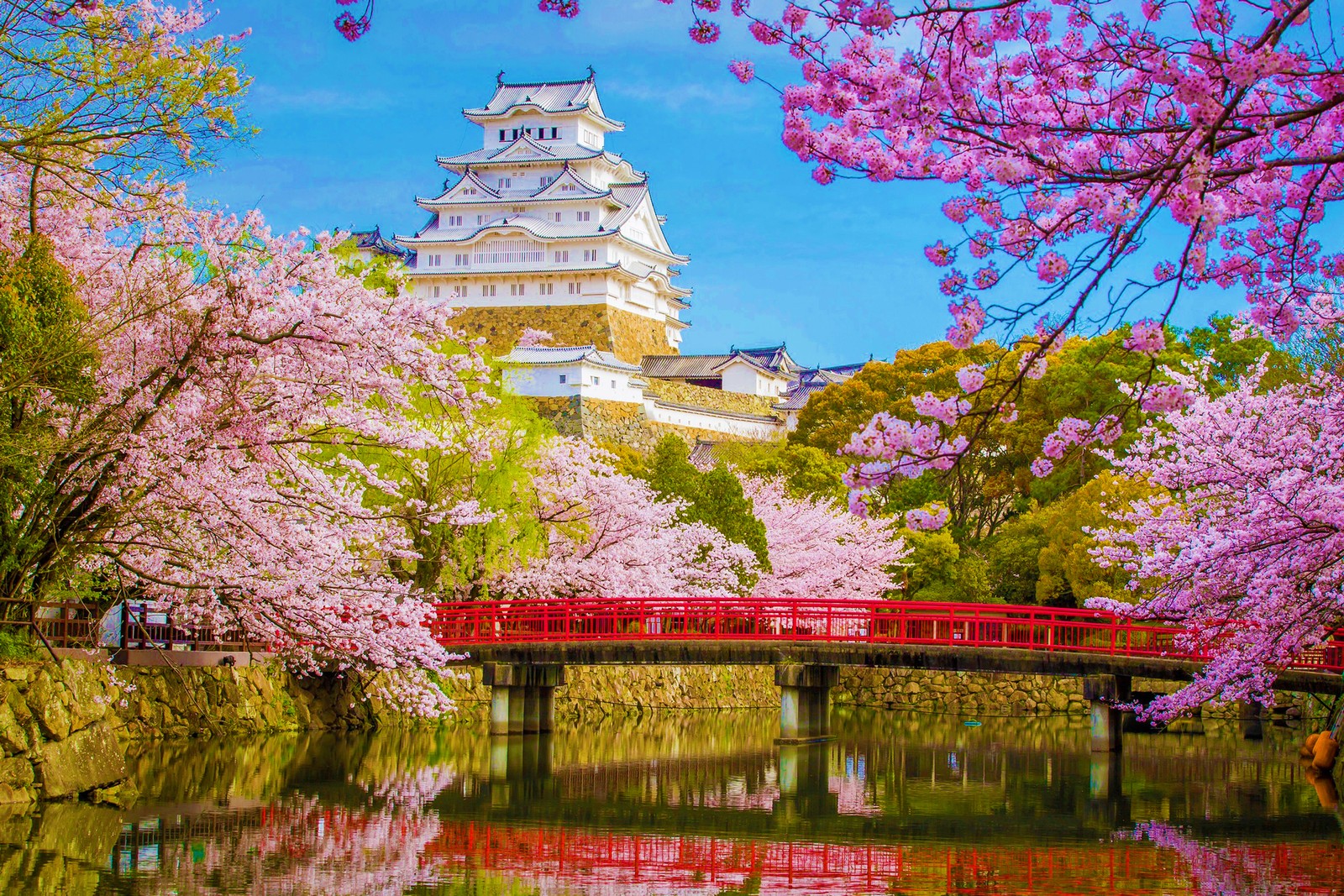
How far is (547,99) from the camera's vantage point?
6588 centimetres

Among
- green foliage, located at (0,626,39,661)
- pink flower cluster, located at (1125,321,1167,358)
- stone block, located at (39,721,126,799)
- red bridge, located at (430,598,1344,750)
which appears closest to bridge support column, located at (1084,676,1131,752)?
red bridge, located at (430,598,1344,750)

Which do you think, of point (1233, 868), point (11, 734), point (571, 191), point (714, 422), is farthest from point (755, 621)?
point (571, 191)

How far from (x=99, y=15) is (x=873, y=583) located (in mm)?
25431

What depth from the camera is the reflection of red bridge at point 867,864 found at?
465 inches

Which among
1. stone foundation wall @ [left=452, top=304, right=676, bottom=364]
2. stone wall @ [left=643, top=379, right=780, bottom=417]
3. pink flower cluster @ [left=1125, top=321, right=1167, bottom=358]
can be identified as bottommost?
pink flower cluster @ [left=1125, top=321, right=1167, bottom=358]

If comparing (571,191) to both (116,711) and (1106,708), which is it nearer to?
(1106,708)

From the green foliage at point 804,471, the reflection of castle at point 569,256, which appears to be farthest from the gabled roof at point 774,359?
the green foliage at point 804,471

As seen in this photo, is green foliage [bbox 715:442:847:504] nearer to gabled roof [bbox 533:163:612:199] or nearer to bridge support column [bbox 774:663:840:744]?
bridge support column [bbox 774:663:840:744]

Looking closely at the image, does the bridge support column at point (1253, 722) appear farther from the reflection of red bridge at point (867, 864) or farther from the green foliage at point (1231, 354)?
the reflection of red bridge at point (867, 864)

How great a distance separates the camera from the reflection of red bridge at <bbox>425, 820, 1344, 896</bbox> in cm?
1181

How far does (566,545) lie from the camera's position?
27.3m

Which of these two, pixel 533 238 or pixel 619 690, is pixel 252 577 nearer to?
pixel 619 690

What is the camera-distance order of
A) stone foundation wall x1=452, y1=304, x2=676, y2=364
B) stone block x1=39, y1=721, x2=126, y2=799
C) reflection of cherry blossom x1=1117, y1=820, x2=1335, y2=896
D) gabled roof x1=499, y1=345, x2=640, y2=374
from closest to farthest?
1. reflection of cherry blossom x1=1117, y1=820, x2=1335, y2=896
2. stone block x1=39, y1=721, x2=126, y2=799
3. gabled roof x1=499, y1=345, x2=640, y2=374
4. stone foundation wall x1=452, y1=304, x2=676, y2=364

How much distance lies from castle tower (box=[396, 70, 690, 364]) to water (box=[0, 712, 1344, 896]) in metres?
38.1
